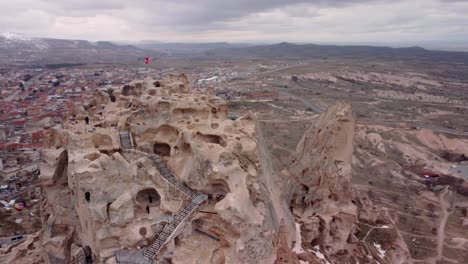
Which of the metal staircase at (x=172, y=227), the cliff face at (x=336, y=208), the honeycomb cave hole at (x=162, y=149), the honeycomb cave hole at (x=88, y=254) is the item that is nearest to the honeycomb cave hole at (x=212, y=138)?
the honeycomb cave hole at (x=162, y=149)

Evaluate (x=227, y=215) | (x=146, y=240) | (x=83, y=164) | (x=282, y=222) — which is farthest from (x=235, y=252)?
(x=83, y=164)

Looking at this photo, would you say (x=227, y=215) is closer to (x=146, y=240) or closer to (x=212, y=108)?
(x=146, y=240)

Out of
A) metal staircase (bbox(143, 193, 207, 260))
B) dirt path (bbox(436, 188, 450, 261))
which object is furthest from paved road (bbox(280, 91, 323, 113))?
metal staircase (bbox(143, 193, 207, 260))

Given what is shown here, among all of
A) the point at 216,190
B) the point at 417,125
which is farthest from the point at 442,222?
the point at 417,125

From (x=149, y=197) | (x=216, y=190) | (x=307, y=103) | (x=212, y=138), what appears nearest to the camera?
(x=216, y=190)

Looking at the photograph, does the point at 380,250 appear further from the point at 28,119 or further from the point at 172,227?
the point at 28,119

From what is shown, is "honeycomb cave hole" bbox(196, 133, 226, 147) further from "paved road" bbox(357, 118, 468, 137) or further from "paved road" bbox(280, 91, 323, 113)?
"paved road" bbox(280, 91, 323, 113)

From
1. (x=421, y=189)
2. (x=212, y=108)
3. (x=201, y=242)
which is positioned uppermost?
(x=212, y=108)

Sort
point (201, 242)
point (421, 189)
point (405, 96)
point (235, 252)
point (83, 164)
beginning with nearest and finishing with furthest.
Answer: point (235, 252), point (201, 242), point (83, 164), point (421, 189), point (405, 96)

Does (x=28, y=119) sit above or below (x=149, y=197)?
below
